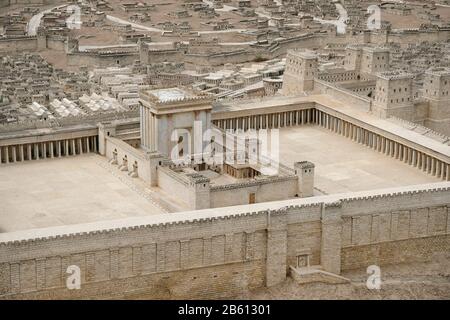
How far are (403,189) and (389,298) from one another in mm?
7833

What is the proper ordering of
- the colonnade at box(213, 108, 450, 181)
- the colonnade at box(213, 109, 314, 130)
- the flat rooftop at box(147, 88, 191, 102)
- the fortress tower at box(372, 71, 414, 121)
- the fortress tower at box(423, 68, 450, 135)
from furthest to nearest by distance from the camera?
the colonnade at box(213, 109, 314, 130)
the fortress tower at box(423, 68, 450, 135)
the fortress tower at box(372, 71, 414, 121)
the flat rooftop at box(147, 88, 191, 102)
the colonnade at box(213, 108, 450, 181)

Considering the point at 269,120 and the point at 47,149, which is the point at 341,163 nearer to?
the point at 269,120

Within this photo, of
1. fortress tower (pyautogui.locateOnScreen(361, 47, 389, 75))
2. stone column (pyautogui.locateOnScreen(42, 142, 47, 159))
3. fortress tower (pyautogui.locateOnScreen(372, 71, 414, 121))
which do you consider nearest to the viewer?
stone column (pyautogui.locateOnScreen(42, 142, 47, 159))

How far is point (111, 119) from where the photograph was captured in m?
76.6

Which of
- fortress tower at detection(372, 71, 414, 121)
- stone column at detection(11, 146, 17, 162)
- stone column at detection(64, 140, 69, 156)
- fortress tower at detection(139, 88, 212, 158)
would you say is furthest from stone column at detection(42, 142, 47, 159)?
fortress tower at detection(372, 71, 414, 121)

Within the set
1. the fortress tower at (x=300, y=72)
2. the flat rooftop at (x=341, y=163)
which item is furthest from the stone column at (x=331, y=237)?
the fortress tower at (x=300, y=72)

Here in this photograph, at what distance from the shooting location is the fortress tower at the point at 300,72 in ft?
281

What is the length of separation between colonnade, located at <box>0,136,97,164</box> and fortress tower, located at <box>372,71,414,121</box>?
23027 mm

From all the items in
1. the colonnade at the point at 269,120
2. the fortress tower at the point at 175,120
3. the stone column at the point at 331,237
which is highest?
the fortress tower at the point at 175,120

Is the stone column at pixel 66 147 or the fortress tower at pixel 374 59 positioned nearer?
the stone column at pixel 66 147

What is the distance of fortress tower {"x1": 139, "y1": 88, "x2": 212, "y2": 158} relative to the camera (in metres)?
69.6

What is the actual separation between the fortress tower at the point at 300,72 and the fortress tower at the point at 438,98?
36.1 ft

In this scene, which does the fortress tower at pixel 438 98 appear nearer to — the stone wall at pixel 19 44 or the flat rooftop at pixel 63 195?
the flat rooftop at pixel 63 195

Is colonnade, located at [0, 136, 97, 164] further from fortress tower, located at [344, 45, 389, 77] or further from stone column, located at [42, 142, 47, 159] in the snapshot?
fortress tower, located at [344, 45, 389, 77]
